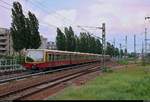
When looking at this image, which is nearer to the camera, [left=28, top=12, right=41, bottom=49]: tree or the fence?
the fence

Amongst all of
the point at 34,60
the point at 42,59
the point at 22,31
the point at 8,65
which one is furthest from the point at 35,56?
the point at 22,31

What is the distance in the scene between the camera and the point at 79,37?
420 ft

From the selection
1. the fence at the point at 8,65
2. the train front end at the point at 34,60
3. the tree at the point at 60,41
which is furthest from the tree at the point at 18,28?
the tree at the point at 60,41

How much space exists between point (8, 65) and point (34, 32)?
19.8 meters

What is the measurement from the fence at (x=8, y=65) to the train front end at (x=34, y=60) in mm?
1904

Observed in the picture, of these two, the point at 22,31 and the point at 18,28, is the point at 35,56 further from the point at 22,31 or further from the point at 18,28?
the point at 18,28

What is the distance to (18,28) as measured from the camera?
224 ft

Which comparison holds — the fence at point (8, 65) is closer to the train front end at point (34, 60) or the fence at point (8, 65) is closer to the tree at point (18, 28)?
the train front end at point (34, 60)

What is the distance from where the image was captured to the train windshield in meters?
50.2

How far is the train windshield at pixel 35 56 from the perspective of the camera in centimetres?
5022

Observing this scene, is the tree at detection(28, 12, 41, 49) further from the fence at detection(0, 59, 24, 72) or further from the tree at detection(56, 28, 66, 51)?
the tree at detection(56, 28, 66, 51)

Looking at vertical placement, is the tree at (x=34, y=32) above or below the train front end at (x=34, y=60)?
above

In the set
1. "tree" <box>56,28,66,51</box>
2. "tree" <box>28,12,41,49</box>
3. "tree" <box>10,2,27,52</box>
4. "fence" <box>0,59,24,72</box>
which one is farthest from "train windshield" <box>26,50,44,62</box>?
"tree" <box>56,28,66,51</box>

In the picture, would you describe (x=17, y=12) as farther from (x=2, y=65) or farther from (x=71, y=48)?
(x=71, y=48)
